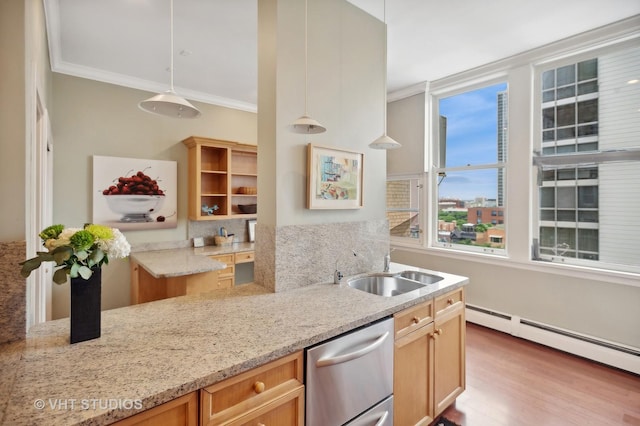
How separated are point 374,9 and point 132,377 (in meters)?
2.74

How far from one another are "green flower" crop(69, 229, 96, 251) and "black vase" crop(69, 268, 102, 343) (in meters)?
0.12

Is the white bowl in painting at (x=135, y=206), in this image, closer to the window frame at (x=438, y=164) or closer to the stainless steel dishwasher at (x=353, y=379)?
the stainless steel dishwasher at (x=353, y=379)

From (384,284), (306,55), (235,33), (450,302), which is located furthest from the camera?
(235,33)

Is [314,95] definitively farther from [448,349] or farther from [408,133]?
[408,133]

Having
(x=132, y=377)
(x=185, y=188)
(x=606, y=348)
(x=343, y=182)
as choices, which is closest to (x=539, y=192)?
(x=606, y=348)

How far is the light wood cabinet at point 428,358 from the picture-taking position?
1.69m

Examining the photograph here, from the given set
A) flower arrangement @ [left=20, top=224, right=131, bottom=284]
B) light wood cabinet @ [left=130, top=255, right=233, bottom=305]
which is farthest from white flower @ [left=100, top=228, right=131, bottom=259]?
light wood cabinet @ [left=130, top=255, right=233, bottom=305]

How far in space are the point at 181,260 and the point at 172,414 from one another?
7.98 ft

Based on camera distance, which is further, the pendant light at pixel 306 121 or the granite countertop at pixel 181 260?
the granite countertop at pixel 181 260

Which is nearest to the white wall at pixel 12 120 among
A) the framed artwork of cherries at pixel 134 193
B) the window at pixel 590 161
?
the framed artwork of cherries at pixel 134 193

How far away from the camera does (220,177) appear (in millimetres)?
4238

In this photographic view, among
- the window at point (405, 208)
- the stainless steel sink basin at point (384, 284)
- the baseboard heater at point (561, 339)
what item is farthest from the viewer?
the window at point (405, 208)

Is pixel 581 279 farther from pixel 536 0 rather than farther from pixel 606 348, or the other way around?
pixel 536 0

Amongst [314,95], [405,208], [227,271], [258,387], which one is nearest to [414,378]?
[258,387]
